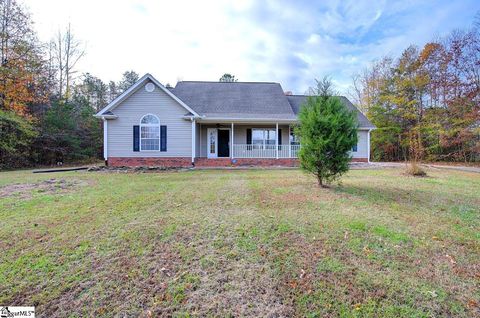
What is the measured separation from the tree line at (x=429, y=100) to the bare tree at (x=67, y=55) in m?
30.8

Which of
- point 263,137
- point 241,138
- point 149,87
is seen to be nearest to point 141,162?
point 149,87

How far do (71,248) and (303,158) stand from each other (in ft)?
19.7

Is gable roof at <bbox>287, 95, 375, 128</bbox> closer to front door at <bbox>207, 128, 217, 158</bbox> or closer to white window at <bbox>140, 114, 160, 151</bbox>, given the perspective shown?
front door at <bbox>207, 128, 217, 158</bbox>

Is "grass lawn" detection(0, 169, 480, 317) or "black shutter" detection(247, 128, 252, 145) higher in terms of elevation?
"black shutter" detection(247, 128, 252, 145)

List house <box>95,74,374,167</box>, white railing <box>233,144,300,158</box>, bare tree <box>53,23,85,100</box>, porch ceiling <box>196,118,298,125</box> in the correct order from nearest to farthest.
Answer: house <box>95,74,374,167</box> → porch ceiling <box>196,118,298,125</box> → white railing <box>233,144,300,158</box> → bare tree <box>53,23,85,100</box>

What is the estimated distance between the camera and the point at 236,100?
16.9 metres

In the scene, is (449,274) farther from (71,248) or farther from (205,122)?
(205,122)

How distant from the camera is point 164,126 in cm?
1382

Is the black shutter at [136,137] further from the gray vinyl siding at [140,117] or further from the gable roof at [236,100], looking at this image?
the gable roof at [236,100]

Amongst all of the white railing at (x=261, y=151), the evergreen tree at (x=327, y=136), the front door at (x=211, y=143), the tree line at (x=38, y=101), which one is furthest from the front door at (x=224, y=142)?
the tree line at (x=38, y=101)

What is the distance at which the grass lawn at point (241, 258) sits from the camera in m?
2.28

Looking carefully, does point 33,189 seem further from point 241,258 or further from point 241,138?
point 241,138

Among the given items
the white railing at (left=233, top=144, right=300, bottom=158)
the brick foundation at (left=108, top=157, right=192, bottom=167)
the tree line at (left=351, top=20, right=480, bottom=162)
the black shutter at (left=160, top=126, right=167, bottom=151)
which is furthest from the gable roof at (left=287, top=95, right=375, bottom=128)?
the brick foundation at (left=108, top=157, right=192, bottom=167)

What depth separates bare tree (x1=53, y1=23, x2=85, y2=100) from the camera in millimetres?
23344
